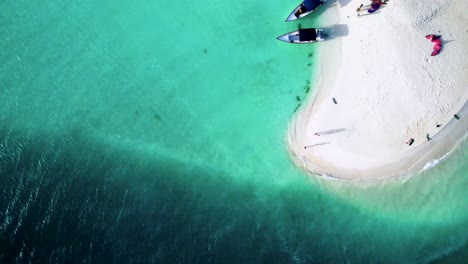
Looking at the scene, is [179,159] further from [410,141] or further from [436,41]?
[436,41]

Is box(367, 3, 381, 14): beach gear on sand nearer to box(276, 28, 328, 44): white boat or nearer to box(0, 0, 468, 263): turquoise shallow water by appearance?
box(276, 28, 328, 44): white boat

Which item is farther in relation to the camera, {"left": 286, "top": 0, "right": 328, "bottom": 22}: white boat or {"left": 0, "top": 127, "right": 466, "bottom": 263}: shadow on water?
{"left": 286, "top": 0, "right": 328, "bottom": 22}: white boat

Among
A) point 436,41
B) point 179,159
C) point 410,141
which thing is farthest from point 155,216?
point 436,41

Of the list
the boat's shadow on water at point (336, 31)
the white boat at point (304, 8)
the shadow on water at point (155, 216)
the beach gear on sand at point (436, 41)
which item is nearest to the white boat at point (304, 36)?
the boat's shadow on water at point (336, 31)

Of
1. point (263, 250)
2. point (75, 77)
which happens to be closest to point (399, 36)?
point (263, 250)

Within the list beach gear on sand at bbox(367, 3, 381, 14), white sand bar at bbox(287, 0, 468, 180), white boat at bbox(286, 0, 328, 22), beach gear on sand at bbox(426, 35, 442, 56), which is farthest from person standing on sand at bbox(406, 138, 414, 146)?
white boat at bbox(286, 0, 328, 22)

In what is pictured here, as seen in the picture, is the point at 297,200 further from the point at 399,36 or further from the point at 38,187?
the point at 38,187
